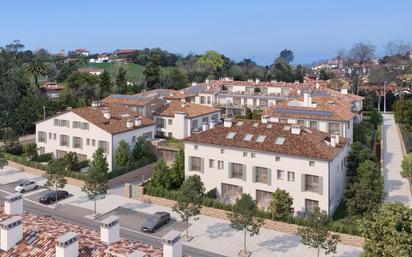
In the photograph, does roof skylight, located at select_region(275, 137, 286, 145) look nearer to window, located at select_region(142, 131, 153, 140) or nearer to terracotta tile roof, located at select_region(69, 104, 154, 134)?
terracotta tile roof, located at select_region(69, 104, 154, 134)

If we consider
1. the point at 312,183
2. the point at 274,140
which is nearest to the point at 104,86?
the point at 274,140

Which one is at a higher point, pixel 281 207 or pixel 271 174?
pixel 271 174

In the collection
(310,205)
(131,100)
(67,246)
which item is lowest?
(310,205)

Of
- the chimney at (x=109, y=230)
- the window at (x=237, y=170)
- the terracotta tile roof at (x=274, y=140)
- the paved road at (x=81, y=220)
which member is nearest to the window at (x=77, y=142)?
the paved road at (x=81, y=220)

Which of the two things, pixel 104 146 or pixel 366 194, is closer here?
pixel 366 194

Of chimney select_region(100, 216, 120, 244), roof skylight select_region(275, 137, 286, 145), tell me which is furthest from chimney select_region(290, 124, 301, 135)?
chimney select_region(100, 216, 120, 244)

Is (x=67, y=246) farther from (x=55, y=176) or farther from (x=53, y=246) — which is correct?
(x=55, y=176)

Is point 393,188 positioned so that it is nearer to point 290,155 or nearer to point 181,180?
point 290,155
